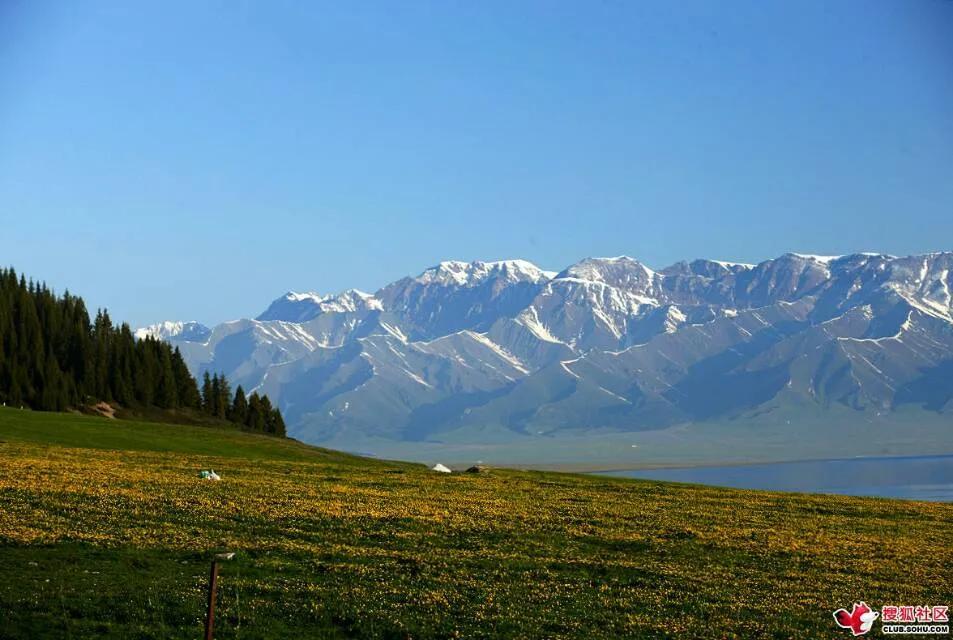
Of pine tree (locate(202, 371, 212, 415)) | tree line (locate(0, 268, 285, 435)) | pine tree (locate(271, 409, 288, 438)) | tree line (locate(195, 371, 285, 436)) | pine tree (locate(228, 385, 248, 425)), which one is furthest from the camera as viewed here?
pine tree (locate(271, 409, 288, 438))

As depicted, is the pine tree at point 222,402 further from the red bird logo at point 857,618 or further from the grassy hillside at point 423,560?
the red bird logo at point 857,618

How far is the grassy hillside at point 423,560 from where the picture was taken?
96.3ft

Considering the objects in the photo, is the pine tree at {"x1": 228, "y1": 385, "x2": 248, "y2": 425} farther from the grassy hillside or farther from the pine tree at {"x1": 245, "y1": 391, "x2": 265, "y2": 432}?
the grassy hillside

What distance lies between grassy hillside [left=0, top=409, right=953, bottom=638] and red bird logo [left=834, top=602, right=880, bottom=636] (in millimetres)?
613

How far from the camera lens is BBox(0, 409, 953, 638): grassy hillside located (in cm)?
2934

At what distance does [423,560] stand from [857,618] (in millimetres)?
13957

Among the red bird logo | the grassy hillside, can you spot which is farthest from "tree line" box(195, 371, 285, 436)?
the red bird logo

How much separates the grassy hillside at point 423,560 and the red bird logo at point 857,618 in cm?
61

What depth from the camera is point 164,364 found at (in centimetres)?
Result: 16088

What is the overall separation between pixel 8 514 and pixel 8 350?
10481 centimetres

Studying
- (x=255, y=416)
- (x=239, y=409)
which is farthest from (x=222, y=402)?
(x=255, y=416)

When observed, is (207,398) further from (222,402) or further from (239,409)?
(239,409)

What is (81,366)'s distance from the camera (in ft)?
479

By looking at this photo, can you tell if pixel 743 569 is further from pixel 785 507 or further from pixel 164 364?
pixel 164 364
